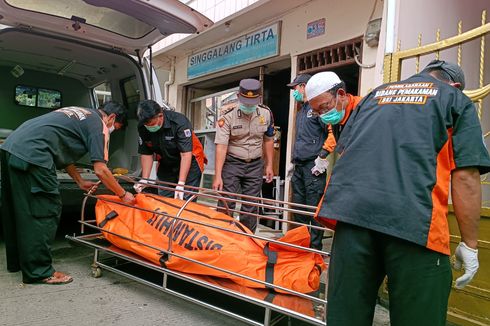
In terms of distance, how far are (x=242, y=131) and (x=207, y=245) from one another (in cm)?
134

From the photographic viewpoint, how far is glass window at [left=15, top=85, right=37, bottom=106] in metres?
5.36

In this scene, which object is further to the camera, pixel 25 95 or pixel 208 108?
pixel 208 108

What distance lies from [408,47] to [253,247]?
1.81 m

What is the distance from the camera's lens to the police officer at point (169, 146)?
124 inches

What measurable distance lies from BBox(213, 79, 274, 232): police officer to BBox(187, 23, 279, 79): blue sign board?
205 cm

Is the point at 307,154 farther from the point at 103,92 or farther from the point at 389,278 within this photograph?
the point at 103,92

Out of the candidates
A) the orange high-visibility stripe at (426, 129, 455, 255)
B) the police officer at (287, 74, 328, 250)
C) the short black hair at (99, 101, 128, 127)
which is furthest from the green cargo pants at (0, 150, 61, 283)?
the orange high-visibility stripe at (426, 129, 455, 255)

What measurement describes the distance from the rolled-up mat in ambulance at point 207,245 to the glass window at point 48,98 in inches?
138

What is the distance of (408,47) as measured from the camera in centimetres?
268

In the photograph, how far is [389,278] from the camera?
1354 mm

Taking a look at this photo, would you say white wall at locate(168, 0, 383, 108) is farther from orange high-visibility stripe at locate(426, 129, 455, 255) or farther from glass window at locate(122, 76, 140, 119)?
orange high-visibility stripe at locate(426, 129, 455, 255)

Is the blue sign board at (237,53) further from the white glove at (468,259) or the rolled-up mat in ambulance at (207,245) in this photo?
the white glove at (468,259)

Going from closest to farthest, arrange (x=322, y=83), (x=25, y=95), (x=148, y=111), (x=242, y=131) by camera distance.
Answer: (x=322, y=83), (x=148, y=111), (x=242, y=131), (x=25, y=95)

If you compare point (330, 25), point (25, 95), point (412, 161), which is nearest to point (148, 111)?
point (412, 161)
